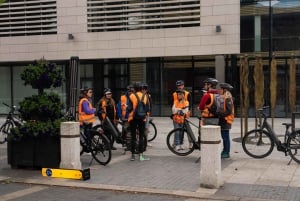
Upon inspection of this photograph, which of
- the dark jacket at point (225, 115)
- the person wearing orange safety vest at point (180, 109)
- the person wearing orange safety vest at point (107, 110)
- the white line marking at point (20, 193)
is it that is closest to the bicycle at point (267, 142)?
the dark jacket at point (225, 115)

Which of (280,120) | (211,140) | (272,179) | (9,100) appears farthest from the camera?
(9,100)

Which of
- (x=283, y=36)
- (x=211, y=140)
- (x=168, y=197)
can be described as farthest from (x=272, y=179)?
(x=283, y=36)

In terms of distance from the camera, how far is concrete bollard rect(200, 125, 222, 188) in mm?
8086

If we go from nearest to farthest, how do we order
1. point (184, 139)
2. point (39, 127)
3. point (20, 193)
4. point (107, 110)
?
point (20, 193) < point (39, 127) < point (184, 139) < point (107, 110)

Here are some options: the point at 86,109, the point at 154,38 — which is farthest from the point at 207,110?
the point at 154,38

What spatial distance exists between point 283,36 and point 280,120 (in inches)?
158

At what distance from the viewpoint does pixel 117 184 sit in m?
8.55

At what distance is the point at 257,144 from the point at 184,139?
1.71m

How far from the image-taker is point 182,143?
37.9 feet

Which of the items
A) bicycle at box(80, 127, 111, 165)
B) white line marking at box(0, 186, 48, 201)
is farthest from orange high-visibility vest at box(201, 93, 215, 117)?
white line marking at box(0, 186, 48, 201)

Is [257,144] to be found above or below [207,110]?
below

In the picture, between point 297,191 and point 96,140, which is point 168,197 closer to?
point 297,191

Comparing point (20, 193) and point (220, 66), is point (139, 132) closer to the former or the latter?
point (20, 193)

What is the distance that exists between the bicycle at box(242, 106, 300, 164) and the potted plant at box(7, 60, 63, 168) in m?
4.32
